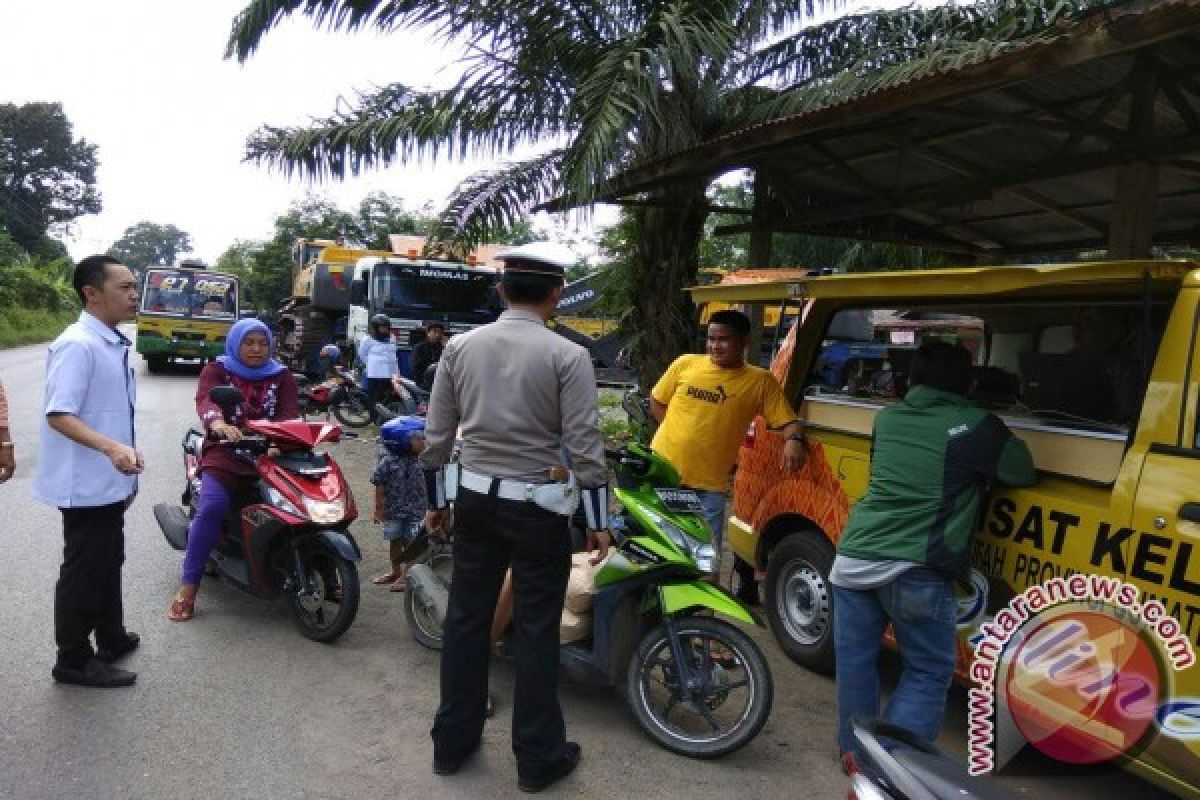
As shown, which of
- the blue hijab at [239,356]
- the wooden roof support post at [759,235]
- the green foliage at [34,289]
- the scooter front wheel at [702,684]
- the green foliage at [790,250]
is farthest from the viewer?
the green foliage at [34,289]

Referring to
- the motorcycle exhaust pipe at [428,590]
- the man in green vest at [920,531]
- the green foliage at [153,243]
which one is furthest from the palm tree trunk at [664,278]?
the green foliage at [153,243]

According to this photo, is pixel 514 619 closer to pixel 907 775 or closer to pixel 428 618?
pixel 428 618

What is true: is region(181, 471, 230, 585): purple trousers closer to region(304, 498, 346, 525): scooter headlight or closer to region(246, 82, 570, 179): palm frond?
region(304, 498, 346, 525): scooter headlight

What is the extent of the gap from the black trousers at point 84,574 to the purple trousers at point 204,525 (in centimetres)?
72

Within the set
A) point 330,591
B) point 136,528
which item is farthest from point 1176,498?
point 136,528

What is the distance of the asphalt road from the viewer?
3045 mm

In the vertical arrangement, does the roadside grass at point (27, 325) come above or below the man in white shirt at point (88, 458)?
below

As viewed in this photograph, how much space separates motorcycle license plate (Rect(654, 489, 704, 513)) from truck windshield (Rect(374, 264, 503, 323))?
9.94m

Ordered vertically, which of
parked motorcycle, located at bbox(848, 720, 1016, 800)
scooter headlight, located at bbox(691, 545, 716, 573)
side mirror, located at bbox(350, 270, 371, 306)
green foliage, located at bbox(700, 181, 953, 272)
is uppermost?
green foliage, located at bbox(700, 181, 953, 272)

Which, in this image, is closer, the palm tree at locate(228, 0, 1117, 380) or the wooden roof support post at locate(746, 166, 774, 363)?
the palm tree at locate(228, 0, 1117, 380)

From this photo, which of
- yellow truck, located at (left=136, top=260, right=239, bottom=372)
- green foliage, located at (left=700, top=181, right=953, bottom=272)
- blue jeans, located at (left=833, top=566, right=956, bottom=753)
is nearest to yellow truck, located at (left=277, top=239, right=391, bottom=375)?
yellow truck, located at (left=136, top=260, right=239, bottom=372)

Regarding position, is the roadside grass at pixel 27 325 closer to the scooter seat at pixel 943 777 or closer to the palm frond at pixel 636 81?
the palm frond at pixel 636 81

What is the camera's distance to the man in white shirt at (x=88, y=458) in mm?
3475

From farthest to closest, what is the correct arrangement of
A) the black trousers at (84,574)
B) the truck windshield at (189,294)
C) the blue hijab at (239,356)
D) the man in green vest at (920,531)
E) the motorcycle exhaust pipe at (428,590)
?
the truck windshield at (189,294) < the blue hijab at (239,356) < the motorcycle exhaust pipe at (428,590) < the black trousers at (84,574) < the man in green vest at (920,531)
